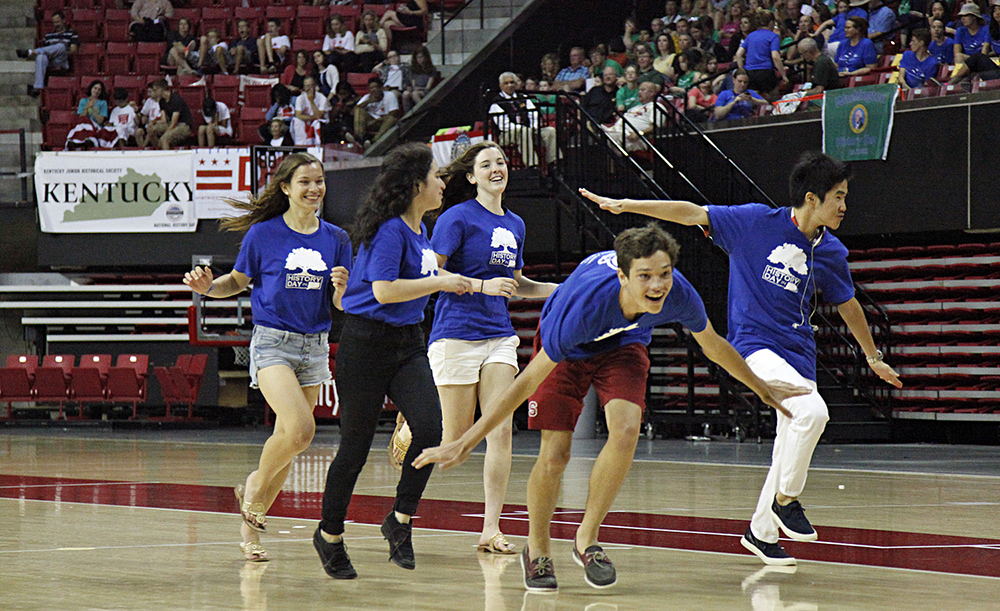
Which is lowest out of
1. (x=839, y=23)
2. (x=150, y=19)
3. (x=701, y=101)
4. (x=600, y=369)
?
(x=600, y=369)

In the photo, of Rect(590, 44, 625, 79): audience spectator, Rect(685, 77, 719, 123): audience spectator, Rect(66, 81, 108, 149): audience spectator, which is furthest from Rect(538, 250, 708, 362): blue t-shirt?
Rect(66, 81, 108, 149): audience spectator

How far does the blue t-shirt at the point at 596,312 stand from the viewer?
4562mm

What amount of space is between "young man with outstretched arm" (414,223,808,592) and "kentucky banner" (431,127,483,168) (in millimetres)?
10815

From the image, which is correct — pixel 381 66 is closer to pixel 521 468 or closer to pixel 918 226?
pixel 918 226

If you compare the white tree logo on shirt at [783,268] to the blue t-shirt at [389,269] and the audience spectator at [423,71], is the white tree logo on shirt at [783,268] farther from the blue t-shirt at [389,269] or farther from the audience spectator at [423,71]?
the audience spectator at [423,71]

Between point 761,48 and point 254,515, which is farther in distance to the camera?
point 761,48

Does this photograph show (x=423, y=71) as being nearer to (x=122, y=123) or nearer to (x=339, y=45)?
(x=339, y=45)

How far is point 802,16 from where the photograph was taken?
15500mm

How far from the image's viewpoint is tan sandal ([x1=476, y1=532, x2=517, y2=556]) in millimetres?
5766

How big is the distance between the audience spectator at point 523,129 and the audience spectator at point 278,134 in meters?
4.53

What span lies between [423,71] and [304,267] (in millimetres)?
14165

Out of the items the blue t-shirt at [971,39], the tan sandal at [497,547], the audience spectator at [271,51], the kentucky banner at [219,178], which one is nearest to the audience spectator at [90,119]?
the kentucky banner at [219,178]

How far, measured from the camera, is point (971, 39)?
A: 1345 cm

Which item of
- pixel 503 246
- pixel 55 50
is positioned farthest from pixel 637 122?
pixel 55 50
